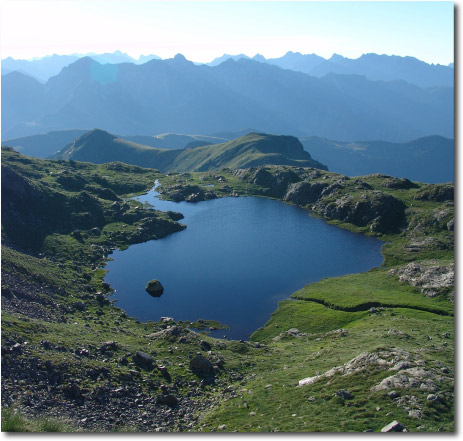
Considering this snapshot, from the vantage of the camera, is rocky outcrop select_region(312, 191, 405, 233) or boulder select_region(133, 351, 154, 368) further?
rocky outcrop select_region(312, 191, 405, 233)

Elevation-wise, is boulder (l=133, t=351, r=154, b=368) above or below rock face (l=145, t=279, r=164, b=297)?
above

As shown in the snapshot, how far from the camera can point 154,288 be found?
4021 inches

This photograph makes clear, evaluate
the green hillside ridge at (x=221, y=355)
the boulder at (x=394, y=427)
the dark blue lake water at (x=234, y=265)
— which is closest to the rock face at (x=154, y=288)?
the dark blue lake water at (x=234, y=265)

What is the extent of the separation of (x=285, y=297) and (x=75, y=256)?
197 ft

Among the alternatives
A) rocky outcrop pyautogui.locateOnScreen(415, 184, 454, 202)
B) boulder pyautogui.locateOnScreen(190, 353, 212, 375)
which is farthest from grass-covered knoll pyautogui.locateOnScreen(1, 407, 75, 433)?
rocky outcrop pyautogui.locateOnScreen(415, 184, 454, 202)

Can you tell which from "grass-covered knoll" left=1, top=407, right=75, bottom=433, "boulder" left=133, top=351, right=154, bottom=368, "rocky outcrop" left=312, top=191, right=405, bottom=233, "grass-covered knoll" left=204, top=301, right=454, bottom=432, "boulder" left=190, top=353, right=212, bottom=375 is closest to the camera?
"grass-covered knoll" left=1, top=407, right=75, bottom=433

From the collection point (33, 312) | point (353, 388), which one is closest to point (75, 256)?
point (33, 312)

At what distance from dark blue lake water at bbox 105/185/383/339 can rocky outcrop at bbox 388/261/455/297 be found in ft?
Answer: 57.5

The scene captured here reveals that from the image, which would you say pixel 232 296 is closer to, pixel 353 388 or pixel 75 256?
pixel 75 256

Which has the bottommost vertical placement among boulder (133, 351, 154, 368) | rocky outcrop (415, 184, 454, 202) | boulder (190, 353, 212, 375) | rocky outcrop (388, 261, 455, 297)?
boulder (190, 353, 212, 375)

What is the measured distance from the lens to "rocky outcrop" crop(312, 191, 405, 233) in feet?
505

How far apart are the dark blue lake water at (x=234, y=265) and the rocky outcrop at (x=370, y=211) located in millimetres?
8137

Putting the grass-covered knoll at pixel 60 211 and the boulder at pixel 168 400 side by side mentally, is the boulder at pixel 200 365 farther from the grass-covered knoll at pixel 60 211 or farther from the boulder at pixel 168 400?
the grass-covered knoll at pixel 60 211

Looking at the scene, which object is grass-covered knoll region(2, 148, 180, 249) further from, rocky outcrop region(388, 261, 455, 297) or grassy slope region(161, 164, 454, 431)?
rocky outcrop region(388, 261, 455, 297)
